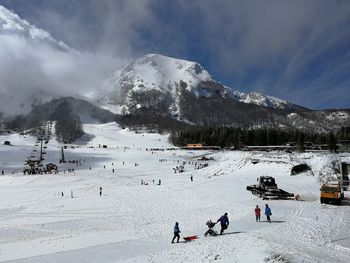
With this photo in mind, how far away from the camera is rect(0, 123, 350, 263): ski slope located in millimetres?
22953

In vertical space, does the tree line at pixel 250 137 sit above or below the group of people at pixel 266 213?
above

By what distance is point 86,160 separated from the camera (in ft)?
375

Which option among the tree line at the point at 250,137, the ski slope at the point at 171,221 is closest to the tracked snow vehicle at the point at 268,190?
the ski slope at the point at 171,221

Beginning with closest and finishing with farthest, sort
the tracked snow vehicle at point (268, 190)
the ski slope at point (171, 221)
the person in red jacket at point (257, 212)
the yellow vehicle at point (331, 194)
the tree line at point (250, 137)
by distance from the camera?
the ski slope at point (171, 221), the person in red jacket at point (257, 212), the yellow vehicle at point (331, 194), the tracked snow vehicle at point (268, 190), the tree line at point (250, 137)

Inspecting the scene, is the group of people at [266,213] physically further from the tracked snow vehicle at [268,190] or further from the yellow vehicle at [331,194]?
the tracked snow vehicle at [268,190]

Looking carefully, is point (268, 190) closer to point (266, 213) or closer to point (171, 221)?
point (266, 213)

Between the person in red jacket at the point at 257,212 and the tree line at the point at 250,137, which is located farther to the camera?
the tree line at the point at 250,137

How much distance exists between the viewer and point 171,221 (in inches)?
1310

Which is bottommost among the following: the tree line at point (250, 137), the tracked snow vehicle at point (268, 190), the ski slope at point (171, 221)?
the ski slope at point (171, 221)

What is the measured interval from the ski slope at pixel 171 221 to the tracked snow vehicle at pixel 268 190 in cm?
118

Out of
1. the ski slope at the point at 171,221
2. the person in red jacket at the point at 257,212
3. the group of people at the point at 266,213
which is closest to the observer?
the ski slope at the point at 171,221

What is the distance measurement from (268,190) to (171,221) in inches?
557

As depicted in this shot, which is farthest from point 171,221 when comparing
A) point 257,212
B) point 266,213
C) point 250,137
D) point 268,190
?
point 250,137

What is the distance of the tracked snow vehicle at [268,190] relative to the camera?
41062 mm
